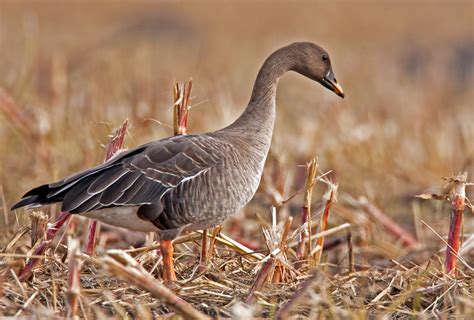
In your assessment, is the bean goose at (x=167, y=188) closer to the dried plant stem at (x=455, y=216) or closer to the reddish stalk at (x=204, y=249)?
the reddish stalk at (x=204, y=249)

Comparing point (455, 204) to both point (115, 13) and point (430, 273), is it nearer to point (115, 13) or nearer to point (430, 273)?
point (430, 273)

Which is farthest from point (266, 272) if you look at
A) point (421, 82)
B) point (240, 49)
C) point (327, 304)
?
point (240, 49)

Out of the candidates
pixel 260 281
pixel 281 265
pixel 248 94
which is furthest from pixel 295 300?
pixel 248 94

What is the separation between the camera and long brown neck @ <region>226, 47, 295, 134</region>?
5.44 m

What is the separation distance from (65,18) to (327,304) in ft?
66.2

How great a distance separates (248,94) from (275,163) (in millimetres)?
7143

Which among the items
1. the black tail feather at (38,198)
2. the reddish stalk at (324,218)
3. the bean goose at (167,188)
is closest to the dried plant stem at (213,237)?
the bean goose at (167,188)

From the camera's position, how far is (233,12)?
1019 inches

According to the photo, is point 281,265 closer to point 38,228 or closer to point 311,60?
point 38,228

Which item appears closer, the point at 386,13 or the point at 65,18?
the point at 65,18

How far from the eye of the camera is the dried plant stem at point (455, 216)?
197 inches

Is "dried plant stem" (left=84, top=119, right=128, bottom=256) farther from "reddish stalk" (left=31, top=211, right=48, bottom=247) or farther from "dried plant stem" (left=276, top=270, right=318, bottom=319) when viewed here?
"dried plant stem" (left=276, top=270, right=318, bottom=319)

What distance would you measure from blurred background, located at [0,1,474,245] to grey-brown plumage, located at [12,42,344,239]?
20.5 inches

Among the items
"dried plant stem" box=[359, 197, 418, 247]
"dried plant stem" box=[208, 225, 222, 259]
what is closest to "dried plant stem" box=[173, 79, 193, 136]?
"dried plant stem" box=[208, 225, 222, 259]
